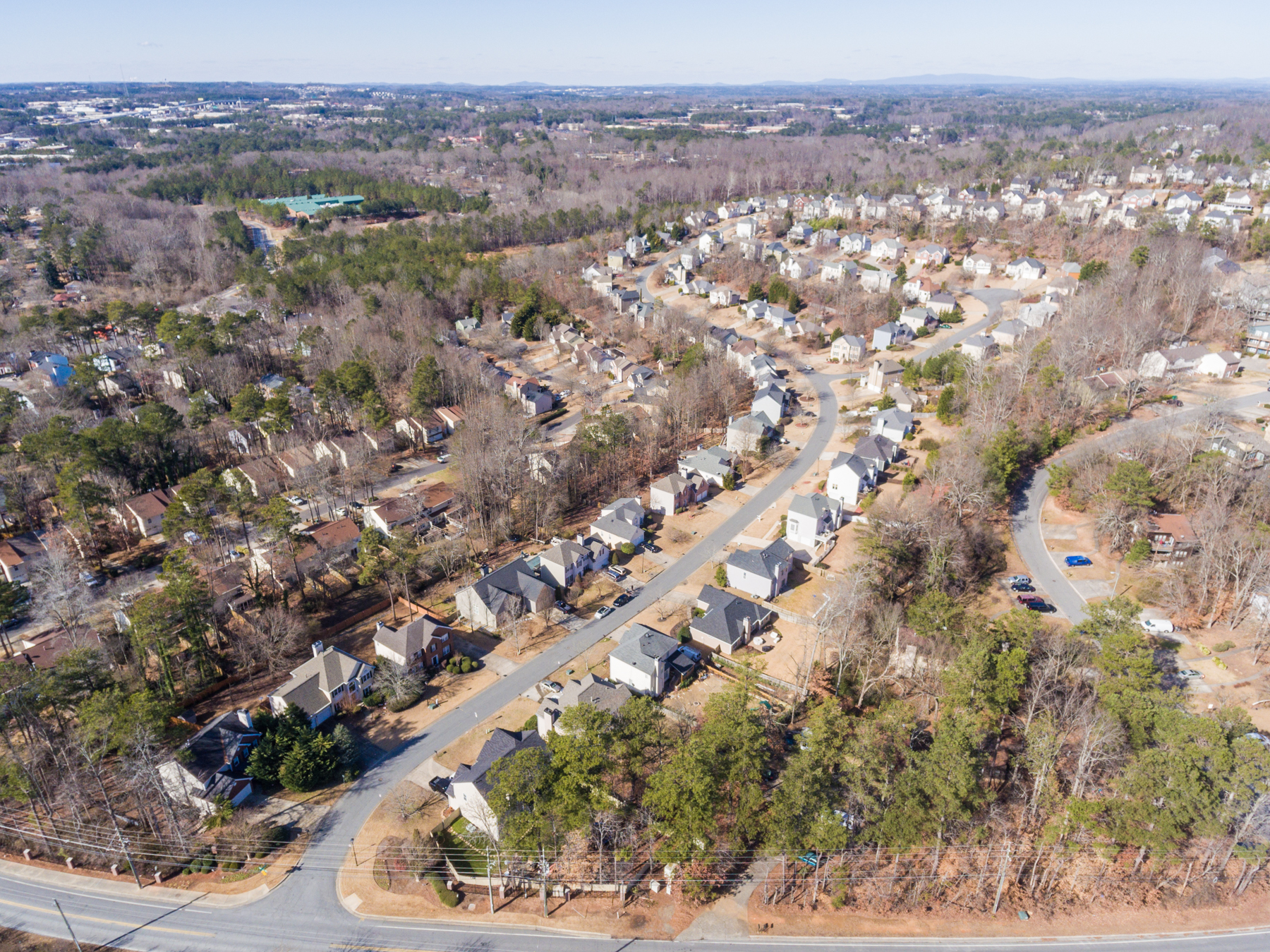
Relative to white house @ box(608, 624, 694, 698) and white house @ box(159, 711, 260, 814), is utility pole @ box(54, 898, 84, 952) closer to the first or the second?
white house @ box(159, 711, 260, 814)

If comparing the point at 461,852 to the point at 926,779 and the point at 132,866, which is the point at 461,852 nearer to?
the point at 132,866

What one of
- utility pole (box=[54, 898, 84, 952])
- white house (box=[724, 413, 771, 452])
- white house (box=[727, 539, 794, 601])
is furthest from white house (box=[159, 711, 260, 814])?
white house (box=[724, 413, 771, 452])

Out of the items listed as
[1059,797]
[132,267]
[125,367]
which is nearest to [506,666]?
[1059,797]

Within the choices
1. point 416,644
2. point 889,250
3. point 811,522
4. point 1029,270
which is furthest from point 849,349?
point 416,644

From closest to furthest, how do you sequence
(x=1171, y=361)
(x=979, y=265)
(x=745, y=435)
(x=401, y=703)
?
(x=401, y=703), (x=745, y=435), (x=1171, y=361), (x=979, y=265)

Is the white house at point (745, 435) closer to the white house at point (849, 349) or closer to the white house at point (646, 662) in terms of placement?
the white house at point (849, 349)

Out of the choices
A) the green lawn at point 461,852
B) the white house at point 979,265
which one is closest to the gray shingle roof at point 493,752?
the green lawn at point 461,852
